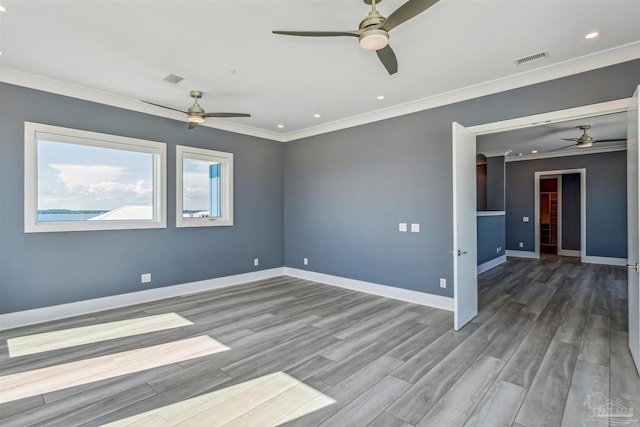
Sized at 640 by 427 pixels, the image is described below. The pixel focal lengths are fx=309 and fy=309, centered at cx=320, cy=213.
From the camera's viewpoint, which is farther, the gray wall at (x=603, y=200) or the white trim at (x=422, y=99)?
the gray wall at (x=603, y=200)

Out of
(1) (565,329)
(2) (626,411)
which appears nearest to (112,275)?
(2) (626,411)

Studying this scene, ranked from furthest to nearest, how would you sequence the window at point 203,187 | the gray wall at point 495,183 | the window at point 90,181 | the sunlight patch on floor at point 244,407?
1. the gray wall at point 495,183
2. the window at point 203,187
3. the window at point 90,181
4. the sunlight patch on floor at point 244,407

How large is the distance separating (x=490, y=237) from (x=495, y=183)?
1830mm

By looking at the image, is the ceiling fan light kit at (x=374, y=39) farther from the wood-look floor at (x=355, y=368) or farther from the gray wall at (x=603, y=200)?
the gray wall at (x=603, y=200)

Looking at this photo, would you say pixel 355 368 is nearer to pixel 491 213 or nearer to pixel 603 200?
pixel 491 213

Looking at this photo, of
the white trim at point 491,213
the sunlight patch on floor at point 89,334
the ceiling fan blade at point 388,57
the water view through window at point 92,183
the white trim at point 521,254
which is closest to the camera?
the ceiling fan blade at point 388,57

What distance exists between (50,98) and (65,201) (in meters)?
1.28

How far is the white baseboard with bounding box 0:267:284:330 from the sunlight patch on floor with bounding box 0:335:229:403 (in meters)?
1.43

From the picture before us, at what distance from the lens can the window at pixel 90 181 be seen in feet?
12.4

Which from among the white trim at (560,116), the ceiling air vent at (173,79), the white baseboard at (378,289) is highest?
the ceiling air vent at (173,79)

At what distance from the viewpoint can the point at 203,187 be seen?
5.50 metres

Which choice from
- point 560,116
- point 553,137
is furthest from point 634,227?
point 553,137

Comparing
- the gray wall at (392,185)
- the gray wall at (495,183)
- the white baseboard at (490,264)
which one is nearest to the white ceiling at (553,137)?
the gray wall at (495,183)

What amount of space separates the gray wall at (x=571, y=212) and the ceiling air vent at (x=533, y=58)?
318 inches
